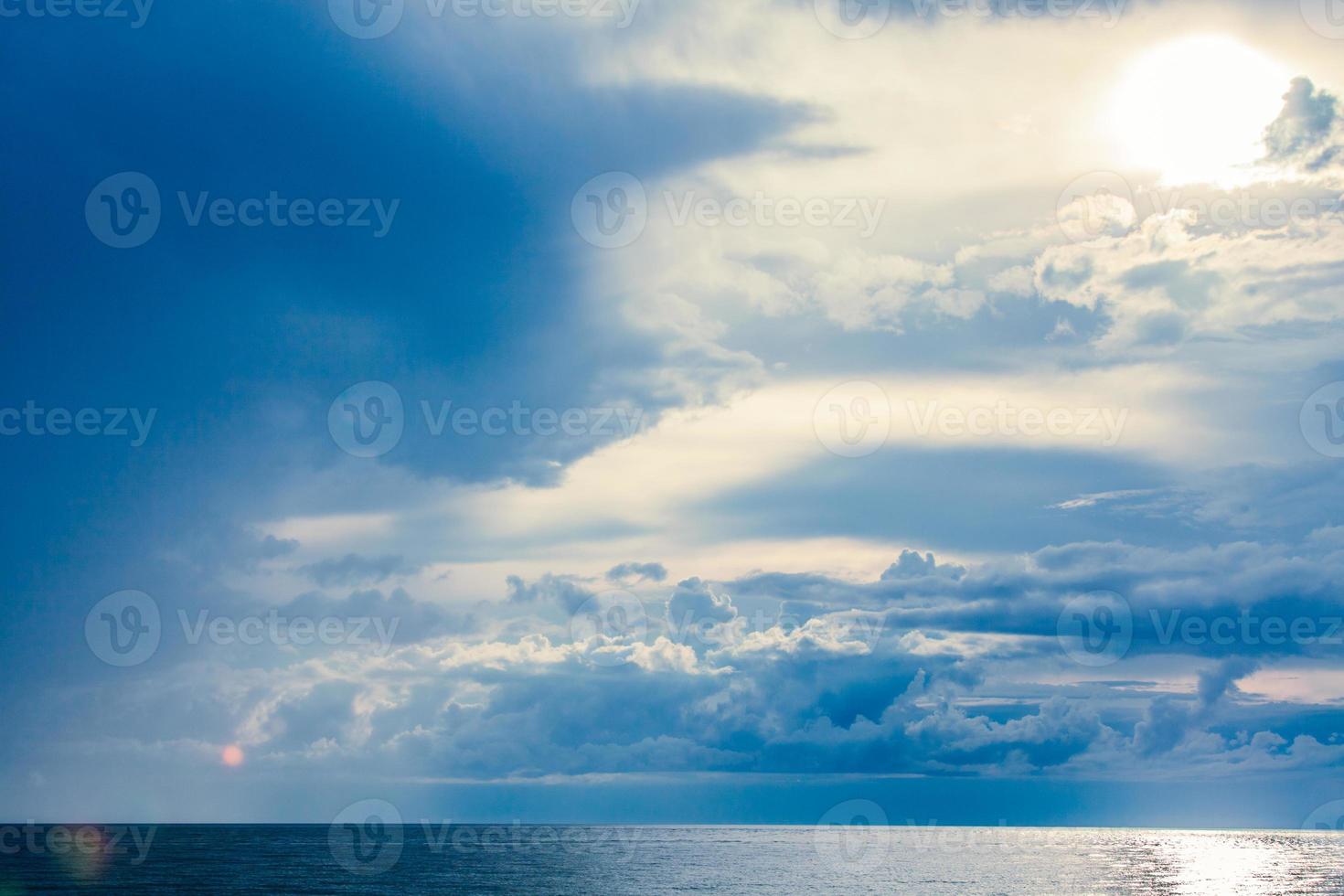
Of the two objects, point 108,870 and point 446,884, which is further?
point 108,870

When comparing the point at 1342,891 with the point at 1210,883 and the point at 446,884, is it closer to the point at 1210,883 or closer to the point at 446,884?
the point at 1210,883

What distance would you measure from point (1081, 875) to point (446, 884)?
11534 centimetres

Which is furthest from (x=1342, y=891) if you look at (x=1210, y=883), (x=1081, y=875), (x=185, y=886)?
(x=185, y=886)

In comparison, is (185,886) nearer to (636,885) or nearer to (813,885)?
(636,885)

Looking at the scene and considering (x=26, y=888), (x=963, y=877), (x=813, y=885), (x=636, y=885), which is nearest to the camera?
(x=26, y=888)

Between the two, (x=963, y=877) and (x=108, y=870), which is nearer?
(x=108, y=870)

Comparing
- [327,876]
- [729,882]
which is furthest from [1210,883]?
Answer: [327,876]

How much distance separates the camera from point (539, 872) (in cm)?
19388

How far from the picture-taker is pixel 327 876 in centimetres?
16938

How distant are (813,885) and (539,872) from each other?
5124 centimetres

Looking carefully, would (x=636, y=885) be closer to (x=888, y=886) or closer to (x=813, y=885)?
(x=813, y=885)

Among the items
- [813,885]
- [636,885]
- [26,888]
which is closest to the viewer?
[26,888]

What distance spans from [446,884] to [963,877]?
91.2 metres

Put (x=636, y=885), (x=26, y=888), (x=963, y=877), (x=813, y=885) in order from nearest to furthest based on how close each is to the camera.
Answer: (x=26, y=888) → (x=636, y=885) → (x=813, y=885) → (x=963, y=877)
